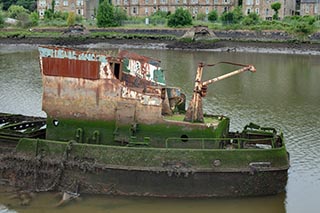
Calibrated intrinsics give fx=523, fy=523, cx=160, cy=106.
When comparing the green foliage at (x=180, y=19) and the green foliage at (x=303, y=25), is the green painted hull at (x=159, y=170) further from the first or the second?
the green foliage at (x=180, y=19)

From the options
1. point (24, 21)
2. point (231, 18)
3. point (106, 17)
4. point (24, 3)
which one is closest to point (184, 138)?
point (231, 18)

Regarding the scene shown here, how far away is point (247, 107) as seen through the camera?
2689 centimetres

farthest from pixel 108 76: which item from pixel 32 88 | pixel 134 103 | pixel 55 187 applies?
pixel 32 88

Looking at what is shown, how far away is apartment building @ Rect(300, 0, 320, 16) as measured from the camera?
82.5 meters

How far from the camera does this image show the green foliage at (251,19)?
240ft

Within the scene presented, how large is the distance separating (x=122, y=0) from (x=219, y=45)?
100 ft

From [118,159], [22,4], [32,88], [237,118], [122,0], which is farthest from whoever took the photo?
[22,4]

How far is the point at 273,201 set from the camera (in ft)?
46.0

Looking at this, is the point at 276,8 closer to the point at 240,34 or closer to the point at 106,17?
the point at 240,34

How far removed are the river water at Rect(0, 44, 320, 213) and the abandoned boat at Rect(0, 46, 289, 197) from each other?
36cm

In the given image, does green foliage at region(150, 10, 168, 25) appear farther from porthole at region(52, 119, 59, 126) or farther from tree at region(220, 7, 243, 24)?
porthole at region(52, 119, 59, 126)

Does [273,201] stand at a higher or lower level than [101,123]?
lower

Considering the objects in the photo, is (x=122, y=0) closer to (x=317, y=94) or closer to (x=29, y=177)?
(x=317, y=94)

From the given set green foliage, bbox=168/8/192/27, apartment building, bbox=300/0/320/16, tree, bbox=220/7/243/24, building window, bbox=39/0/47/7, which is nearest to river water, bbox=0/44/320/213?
green foliage, bbox=168/8/192/27
